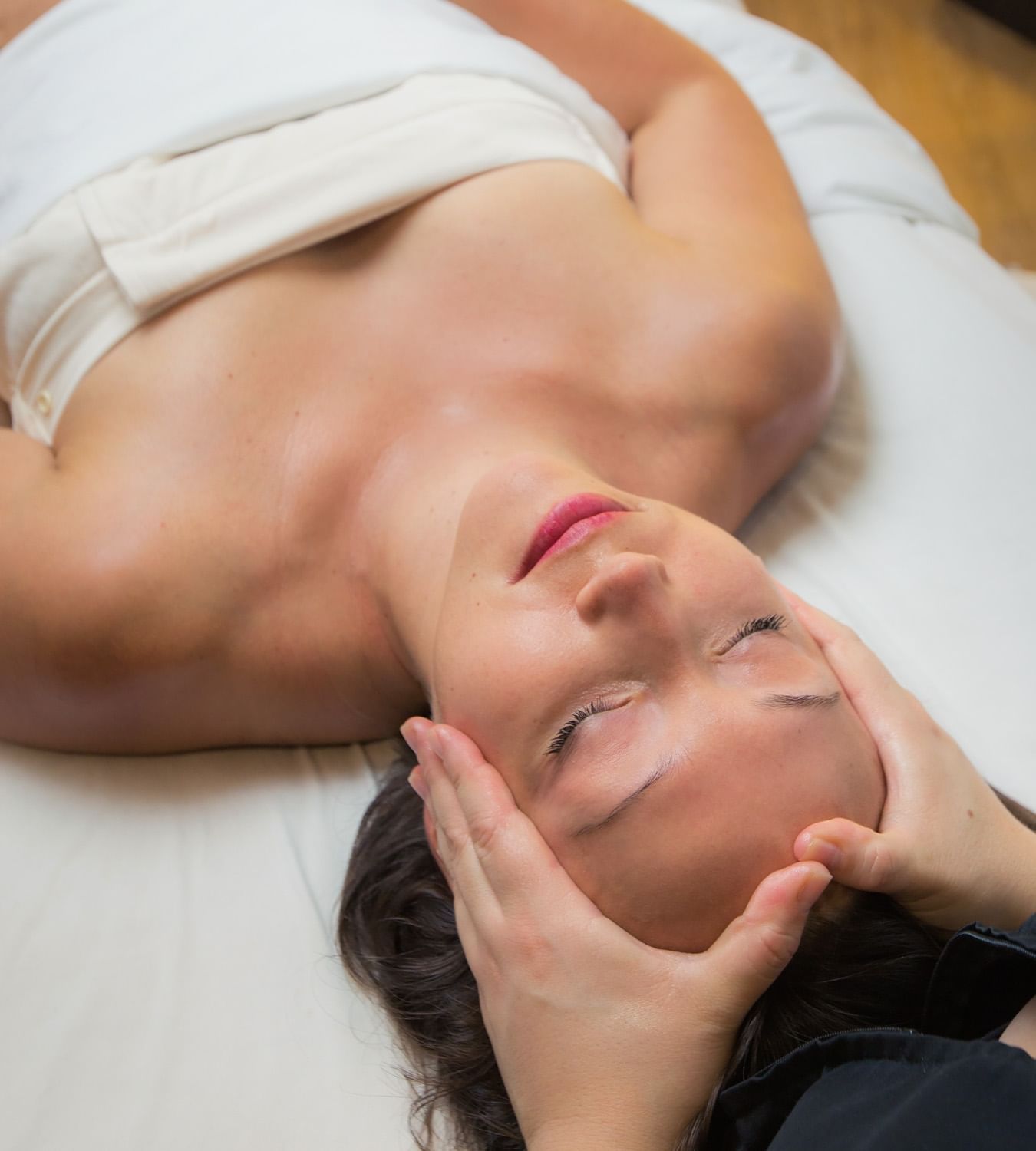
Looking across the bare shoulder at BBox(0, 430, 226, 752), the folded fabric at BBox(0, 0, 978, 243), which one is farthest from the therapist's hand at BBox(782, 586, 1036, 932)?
the folded fabric at BBox(0, 0, 978, 243)

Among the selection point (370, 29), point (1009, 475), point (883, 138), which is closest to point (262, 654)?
point (370, 29)

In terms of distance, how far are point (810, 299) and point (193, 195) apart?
2.48 ft

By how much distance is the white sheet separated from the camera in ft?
3.20

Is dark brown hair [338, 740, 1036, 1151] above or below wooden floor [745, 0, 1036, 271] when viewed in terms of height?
below

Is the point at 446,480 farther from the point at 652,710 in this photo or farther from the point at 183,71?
the point at 183,71

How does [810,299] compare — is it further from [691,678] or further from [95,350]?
[95,350]

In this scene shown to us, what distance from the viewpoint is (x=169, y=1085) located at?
974 millimetres

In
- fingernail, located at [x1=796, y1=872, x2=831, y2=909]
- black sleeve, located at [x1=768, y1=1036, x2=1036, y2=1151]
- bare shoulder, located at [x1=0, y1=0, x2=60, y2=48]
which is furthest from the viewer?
→ bare shoulder, located at [x1=0, y1=0, x2=60, y2=48]

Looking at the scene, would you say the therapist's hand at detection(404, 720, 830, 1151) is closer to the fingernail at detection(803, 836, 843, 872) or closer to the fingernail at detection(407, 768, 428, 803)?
the fingernail at detection(803, 836, 843, 872)

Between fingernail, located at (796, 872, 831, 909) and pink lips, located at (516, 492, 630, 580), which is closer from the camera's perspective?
fingernail, located at (796, 872, 831, 909)

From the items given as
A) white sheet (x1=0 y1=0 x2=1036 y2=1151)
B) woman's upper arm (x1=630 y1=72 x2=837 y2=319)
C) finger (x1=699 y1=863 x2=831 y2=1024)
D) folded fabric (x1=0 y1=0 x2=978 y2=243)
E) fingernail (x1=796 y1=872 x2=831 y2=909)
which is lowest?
white sheet (x1=0 y1=0 x2=1036 y2=1151)

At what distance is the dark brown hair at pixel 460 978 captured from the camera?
2.76ft

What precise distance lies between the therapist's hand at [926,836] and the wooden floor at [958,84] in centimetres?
176

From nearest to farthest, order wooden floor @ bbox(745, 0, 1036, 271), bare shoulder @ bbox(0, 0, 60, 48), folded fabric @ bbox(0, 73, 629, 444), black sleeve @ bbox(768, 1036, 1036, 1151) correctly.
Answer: black sleeve @ bbox(768, 1036, 1036, 1151), folded fabric @ bbox(0, 73, 629, 444), bare shoulder @ bbox(0, 0, 60, 48), wooden floor @ bbox(745, 0, 1036, 271)
